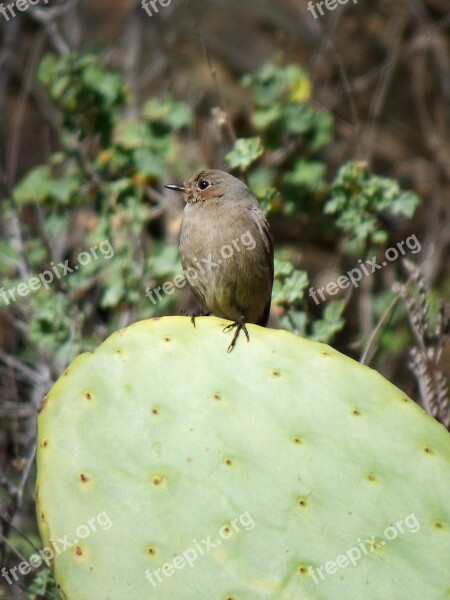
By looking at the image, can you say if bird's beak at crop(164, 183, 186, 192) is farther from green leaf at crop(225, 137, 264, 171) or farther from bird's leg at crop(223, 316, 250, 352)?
bird's leg at crop(223, 316, 250, 352)

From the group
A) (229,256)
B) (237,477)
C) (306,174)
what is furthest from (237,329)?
(306,174)

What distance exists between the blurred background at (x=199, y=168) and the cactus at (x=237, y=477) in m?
0.97

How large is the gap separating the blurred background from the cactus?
38.1 inches

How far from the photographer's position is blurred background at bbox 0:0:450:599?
4.25 meters

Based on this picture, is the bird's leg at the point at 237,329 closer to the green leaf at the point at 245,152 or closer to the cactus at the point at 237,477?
the cactus at the point at 237,477

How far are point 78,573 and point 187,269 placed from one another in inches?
68.0

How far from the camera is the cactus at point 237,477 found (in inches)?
94.8

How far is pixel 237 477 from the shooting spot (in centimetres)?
252

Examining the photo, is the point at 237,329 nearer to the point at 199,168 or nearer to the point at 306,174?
the point at 306,174

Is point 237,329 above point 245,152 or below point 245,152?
below

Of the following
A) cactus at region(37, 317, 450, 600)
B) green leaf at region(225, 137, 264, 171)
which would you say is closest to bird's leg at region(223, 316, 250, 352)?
cactus at region(37, 317, 450, 600)

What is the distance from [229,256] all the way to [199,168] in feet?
5.96

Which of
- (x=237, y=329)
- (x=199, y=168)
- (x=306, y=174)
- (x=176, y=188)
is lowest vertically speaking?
(x=306, y=174)

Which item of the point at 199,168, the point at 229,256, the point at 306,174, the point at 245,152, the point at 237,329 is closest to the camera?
the point at 237,329
